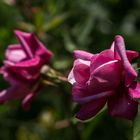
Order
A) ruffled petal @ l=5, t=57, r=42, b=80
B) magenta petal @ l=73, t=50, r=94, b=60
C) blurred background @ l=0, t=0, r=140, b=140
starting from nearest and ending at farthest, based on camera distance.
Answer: magenta petal @ l=73, t=50, r=94, b=60 → ruffled petal @ l=5, t=57, r=42, b=80 → blurred background @ l=0, t=0, r=140, b=140

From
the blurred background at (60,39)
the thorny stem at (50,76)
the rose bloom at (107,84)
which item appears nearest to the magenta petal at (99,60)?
the rose bloom at (107,84)

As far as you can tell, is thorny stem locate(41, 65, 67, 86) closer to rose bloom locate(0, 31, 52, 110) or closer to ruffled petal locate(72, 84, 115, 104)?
rose bloom locate(0, 31, 52, 110)

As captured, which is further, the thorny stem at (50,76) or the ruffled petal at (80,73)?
the thorny stem at (50,76)

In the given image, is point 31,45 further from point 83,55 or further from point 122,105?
point 122,105

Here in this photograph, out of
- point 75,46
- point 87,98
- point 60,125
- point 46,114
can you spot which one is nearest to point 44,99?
point 46,114

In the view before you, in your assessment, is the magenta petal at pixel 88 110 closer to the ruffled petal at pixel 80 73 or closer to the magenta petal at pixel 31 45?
the ruffled petal at pixel 80 73

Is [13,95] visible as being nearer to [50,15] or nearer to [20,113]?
[50,15]

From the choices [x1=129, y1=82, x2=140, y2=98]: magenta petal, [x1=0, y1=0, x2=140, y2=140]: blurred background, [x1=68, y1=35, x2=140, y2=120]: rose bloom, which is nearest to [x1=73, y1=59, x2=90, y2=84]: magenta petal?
[x1=68, y1=35, x2=140, y2=120]: rose bloom
